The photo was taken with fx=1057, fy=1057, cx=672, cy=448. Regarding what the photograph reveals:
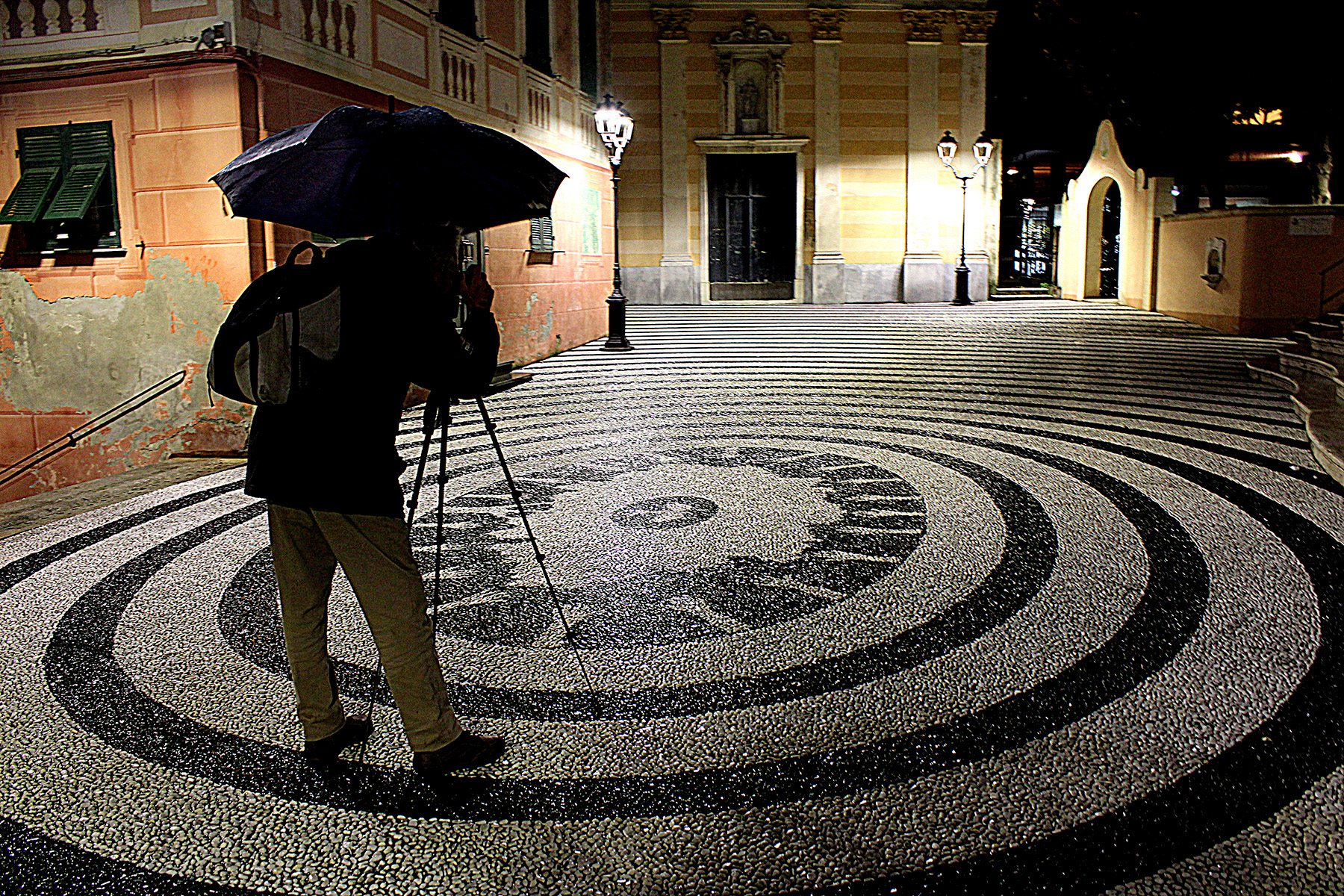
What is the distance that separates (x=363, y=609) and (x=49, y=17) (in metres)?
6.81

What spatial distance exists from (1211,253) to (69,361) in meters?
14.9

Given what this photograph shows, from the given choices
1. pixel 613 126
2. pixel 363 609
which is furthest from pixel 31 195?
pixel 613 126

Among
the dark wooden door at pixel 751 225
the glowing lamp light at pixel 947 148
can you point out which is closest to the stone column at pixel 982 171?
the glowing lamp light at pixel 947 148

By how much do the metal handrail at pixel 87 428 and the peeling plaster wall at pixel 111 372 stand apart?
0.05m

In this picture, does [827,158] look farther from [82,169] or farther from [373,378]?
[373,378]

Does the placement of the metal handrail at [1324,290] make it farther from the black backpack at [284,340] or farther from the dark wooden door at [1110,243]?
the black backpack at [284,340]

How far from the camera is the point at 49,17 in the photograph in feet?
23.7

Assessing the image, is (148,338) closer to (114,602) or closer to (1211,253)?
(114,602)

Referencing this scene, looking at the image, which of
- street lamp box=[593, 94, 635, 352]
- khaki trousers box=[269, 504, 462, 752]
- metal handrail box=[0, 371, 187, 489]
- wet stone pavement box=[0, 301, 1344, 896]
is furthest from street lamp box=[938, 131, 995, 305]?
khaki trousers box=[269, 504, 462, 752]

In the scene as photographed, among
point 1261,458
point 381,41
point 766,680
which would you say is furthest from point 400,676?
point 381,41

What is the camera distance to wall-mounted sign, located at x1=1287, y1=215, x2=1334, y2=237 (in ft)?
46.5

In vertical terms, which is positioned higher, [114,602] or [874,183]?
[874,183]

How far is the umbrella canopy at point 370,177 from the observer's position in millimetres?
2578

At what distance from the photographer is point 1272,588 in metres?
3.95
